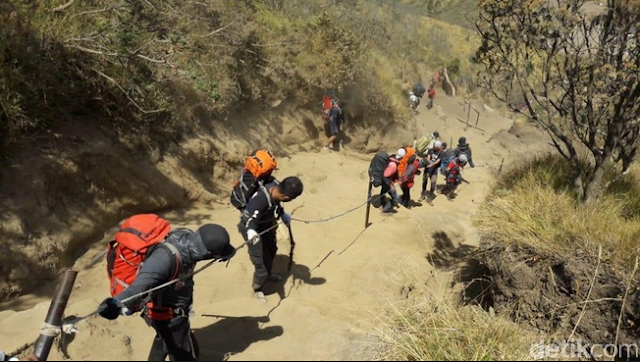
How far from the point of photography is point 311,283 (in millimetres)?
6531

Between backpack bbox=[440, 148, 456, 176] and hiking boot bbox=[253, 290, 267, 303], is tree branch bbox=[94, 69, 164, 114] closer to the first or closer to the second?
hiking boot bbox=[253, 290, 267, 303]

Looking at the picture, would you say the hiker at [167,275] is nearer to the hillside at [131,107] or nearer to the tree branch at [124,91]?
the hillside at [131,107]

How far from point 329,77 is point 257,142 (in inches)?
143

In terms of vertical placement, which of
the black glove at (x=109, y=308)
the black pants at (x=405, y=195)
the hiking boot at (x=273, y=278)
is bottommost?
the black pants at (x=405, y=195)

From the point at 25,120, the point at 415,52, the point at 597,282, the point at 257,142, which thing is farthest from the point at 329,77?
the point at 415,52

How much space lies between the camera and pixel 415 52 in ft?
90.5

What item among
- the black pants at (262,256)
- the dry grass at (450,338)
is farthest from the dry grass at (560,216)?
the black pants at (262,256)

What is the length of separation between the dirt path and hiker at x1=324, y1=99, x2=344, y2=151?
54 cm

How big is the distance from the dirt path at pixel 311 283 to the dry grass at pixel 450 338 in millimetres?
230

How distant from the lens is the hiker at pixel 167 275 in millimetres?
3309

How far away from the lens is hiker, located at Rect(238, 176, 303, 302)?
5.09 m

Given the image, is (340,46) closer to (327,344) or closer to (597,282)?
(597,282)

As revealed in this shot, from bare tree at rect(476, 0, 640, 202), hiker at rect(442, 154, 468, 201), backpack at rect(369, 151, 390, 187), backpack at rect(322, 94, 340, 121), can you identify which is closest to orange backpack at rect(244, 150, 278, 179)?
bare tree at rect(476, 0, 640, 202)

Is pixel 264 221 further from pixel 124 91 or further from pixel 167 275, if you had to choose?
pixel 124 91
